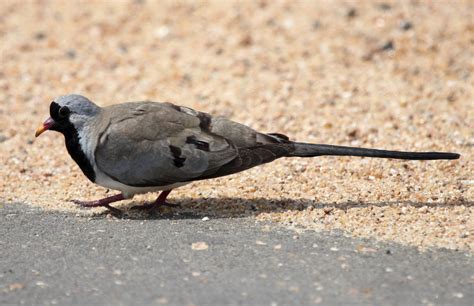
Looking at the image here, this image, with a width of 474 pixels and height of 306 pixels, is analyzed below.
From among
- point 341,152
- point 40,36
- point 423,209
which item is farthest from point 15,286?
point 40,36

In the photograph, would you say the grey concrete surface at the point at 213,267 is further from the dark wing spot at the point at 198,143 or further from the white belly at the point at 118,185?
the dark wing spot at the point at 198,143

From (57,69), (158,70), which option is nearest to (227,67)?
(158,70)

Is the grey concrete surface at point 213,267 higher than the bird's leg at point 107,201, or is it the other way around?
the bird's leg at point 107,201

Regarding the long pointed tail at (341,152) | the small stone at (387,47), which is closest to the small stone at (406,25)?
the small stone at (387,47)

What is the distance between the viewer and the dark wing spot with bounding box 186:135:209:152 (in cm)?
629

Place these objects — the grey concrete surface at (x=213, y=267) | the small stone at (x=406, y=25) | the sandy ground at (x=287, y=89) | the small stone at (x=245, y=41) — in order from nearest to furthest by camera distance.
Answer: the grey concrete surface at (x=213, y=267)
the sandy ground at (x=287, y=89)
the small stone at (x=245, y=41)
the small stone at (x=406, y=25)

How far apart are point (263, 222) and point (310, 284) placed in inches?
47.9

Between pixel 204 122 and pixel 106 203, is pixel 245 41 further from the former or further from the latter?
pixel 106 203

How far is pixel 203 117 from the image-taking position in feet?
21.4

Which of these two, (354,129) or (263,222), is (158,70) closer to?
(354,129)

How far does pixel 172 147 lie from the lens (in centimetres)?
626

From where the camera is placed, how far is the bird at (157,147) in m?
6.21

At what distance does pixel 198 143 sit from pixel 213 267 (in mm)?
1290

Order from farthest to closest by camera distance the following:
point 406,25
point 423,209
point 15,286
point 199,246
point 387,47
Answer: point 406,25 < point 387,47 < point 423,209 < point 199,246 < point 15,286
